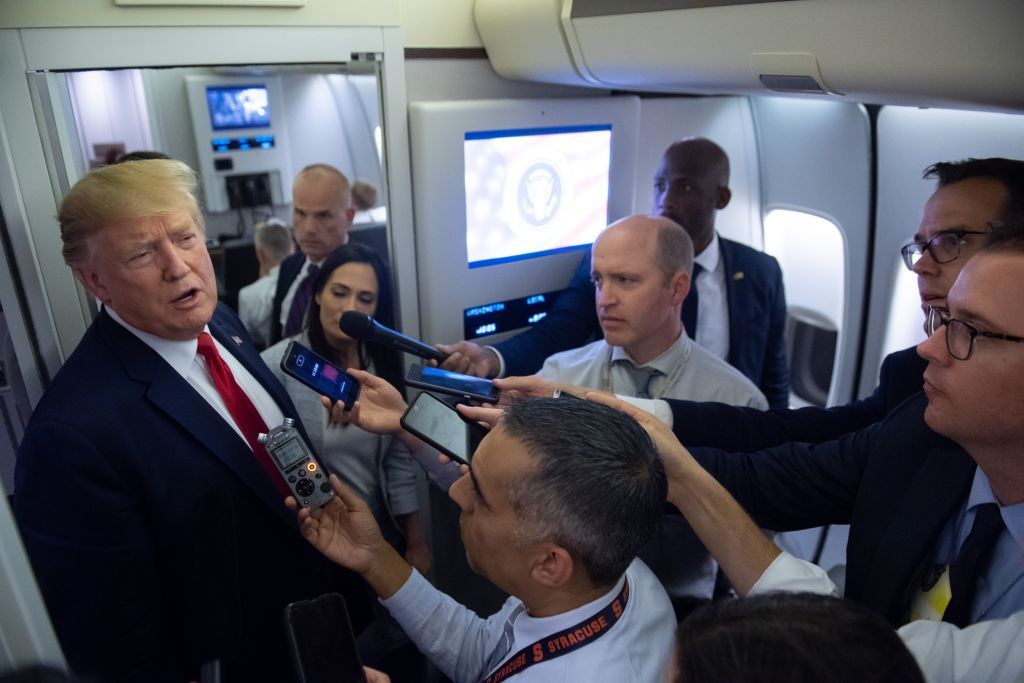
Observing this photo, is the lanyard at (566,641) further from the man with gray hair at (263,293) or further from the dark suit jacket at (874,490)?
the man with gray hair at (263,293)

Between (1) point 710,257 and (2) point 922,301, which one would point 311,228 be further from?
(2) point 922,301

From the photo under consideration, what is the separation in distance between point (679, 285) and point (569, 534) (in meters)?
1.29

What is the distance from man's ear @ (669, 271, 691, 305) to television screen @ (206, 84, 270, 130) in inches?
223

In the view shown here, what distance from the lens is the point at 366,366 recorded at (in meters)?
2.66

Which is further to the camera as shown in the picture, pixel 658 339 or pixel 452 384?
pixel 658 339

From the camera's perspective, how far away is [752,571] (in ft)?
5.40

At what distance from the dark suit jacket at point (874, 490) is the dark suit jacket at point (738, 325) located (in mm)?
990

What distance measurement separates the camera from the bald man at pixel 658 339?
2307 millimetres

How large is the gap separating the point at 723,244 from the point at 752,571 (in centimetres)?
179

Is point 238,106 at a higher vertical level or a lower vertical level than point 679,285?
higher

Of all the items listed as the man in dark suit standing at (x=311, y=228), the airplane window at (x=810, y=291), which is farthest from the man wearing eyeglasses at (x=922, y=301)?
the man in dark suit standing at (x=311, y=228)

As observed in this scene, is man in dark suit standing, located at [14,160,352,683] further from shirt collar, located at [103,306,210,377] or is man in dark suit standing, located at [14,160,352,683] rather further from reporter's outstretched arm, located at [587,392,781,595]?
reporter's outstretched arm, located at [587,392,781,595]

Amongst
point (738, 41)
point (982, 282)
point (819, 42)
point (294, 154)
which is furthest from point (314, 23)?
point (294, 154)

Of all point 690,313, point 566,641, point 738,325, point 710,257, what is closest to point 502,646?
point 566,641
